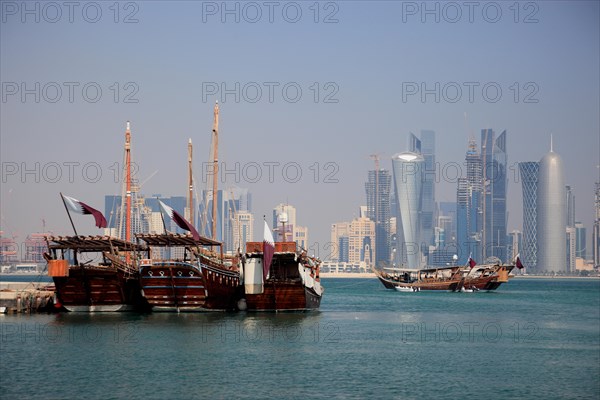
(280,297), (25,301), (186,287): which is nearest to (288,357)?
(186,287)

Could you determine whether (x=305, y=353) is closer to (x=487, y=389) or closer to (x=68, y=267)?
(x=487, y=389)

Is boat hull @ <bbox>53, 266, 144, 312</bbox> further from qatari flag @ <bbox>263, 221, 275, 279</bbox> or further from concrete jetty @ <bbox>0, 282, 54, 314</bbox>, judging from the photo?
qatari flag @ <bbox>263, 221, 275, 279</bbox>

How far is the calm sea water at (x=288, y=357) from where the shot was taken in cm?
4591

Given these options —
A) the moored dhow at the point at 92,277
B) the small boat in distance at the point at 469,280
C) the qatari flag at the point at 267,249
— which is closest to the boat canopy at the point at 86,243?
the moored dhow at the point at 92,277

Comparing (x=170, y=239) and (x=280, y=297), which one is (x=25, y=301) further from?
(x=280, y=297)

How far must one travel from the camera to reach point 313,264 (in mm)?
101062

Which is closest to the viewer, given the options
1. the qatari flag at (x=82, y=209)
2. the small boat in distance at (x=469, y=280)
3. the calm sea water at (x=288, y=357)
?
the calm sea water at (x=288, y=357)

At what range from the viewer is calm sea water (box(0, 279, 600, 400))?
45.9 metres

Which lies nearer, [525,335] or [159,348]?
[159,348]

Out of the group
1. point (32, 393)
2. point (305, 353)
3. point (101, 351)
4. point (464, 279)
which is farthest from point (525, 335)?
point (464, 279)

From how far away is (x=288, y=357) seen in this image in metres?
57.3

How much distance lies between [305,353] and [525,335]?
2476 cm

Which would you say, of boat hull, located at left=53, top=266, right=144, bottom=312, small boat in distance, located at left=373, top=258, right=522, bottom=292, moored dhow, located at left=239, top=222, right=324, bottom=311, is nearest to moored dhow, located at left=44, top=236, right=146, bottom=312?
boat hull, located at left=53, top=266, right=144, bottom=312

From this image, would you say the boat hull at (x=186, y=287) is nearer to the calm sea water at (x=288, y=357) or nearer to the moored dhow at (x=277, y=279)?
the calm sea water at (x=288, y=357)
